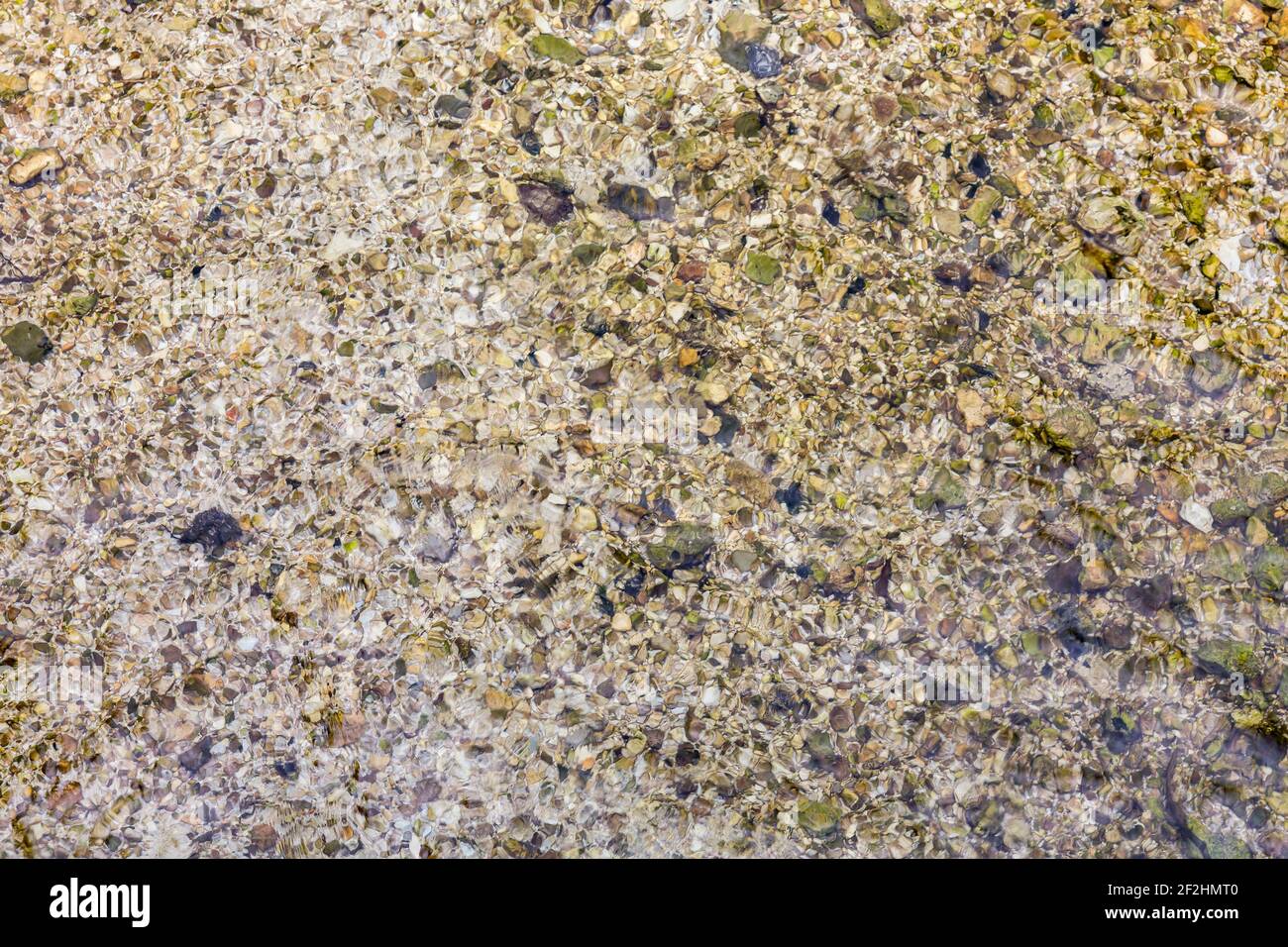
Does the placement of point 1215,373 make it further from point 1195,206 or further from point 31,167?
point 31,167

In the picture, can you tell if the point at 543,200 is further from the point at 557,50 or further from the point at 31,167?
the point at 31,167

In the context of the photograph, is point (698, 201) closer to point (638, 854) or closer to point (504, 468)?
point (504, 468)

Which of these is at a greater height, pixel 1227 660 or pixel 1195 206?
pixel 1195 206

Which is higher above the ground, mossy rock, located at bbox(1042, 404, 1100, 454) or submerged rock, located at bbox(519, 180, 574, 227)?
submerged rock, located at bbox(519, 180, 574, 227)

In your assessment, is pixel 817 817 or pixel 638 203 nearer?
pixel 817 817

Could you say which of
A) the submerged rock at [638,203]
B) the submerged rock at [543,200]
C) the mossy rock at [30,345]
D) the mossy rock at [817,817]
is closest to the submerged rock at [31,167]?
the mossy rock at [30,345]

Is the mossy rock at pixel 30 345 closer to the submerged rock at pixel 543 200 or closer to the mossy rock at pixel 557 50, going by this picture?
the submerged rock at pixel 543 200

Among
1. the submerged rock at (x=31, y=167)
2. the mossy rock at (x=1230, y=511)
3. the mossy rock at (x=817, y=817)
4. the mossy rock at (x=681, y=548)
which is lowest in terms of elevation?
the mossy rock at (x=817, y=817)

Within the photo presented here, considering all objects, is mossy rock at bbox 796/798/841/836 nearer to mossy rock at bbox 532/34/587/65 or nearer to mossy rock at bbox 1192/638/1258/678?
mossy rock at bbox 1192/638/1258/678

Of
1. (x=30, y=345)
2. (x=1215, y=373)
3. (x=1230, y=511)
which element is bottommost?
(x=1230, y=511)

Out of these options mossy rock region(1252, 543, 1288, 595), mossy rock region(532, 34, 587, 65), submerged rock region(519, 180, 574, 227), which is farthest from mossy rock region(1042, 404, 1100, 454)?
mossy rock region(532, 34, 587, 65)

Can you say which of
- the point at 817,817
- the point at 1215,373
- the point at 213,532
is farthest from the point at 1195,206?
the point at 213,532
